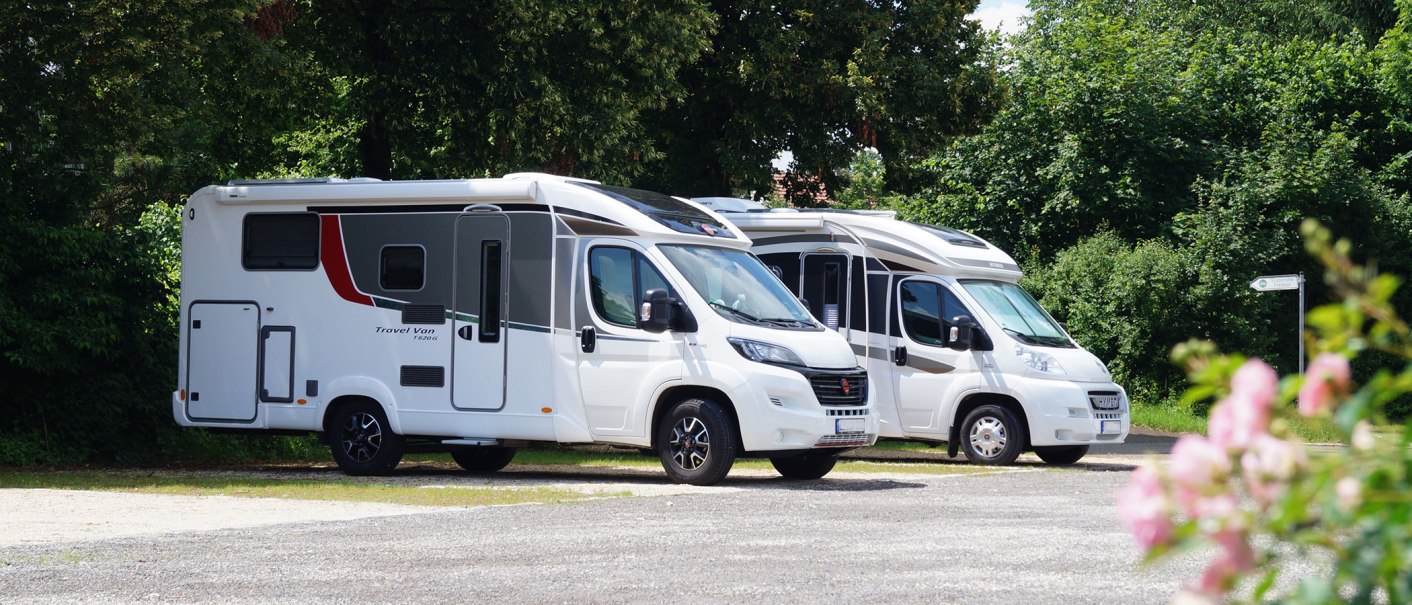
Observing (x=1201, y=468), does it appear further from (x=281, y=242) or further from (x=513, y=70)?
(x=513, y=70)

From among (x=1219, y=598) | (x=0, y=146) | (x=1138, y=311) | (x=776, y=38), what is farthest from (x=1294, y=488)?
(x=1138, y=311)

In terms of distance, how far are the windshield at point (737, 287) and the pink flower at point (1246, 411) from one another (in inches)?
482

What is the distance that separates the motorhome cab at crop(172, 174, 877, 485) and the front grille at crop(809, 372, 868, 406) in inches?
0.8

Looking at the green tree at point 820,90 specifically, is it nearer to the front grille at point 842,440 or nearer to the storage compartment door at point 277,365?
the storage compartment door at point 277,365

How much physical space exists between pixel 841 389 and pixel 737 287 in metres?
1.28

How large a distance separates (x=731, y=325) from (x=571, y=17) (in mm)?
7018

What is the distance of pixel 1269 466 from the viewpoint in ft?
5.75

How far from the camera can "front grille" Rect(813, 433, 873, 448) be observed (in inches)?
545

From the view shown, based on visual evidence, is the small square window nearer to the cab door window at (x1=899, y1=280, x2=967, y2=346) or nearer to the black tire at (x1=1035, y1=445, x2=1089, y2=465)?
the cab door window at (x1=899, y1=280, x2=967, y2=346)

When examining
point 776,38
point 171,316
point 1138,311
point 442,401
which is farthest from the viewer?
point 1138,311

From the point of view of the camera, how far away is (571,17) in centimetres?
1972

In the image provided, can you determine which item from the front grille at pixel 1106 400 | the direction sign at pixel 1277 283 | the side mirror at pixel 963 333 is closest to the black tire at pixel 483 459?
the side mirror at pixel 963 333

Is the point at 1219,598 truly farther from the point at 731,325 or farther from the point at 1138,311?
the point at 1138,311

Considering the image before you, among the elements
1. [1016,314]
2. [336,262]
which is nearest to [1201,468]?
[336,262]
